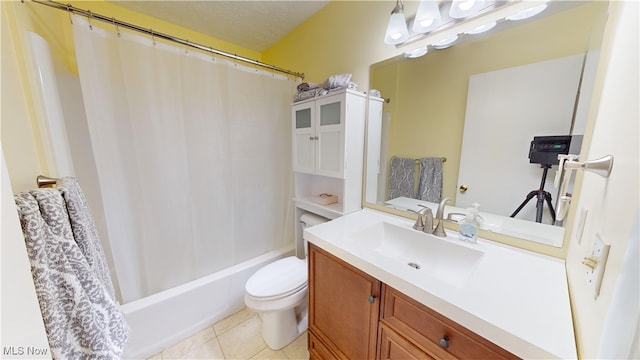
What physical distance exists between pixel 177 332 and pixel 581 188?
2195 millimetres

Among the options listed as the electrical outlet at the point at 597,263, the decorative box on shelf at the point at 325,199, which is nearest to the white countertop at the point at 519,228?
the electrical outlet at the point at 597,263

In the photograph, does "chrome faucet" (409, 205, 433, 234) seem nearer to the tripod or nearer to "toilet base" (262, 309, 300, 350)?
the tripod

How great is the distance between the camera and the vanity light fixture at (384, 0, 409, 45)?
44.1 inches

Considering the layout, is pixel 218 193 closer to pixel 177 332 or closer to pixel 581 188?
pixel 177 332

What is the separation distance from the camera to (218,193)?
158 centimetres

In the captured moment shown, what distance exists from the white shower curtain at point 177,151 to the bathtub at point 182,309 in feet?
0.32

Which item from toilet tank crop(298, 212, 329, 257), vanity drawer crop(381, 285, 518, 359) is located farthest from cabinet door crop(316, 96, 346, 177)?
vanity drawer crop(381, 285, 518, 359)

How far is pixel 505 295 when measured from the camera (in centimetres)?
65

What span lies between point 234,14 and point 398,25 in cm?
131

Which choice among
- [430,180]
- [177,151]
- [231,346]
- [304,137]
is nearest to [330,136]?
[304,137]

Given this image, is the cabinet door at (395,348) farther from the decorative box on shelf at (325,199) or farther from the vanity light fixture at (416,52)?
the vanity light fixture at (416,52)

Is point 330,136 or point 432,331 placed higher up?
point 330,136

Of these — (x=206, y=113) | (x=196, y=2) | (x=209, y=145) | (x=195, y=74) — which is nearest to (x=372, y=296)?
(x=209, y=145)

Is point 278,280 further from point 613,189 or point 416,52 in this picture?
point 416,52
